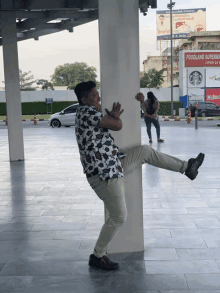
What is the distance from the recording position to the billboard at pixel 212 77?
39.4 m

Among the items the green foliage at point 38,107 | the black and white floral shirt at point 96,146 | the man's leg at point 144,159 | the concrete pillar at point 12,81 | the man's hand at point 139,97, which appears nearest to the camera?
the black and white floral shirt at point 96,146

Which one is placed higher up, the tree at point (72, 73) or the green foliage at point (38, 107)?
the tree at point (72, 73)

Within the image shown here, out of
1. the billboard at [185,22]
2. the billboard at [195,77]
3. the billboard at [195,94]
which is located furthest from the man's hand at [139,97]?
the billboard at [185,22]

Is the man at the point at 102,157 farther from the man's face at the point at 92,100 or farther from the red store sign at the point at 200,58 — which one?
the red store sign at the point at 200,58

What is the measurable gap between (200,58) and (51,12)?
30.9 meters

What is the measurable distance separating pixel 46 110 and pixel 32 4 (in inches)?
1330

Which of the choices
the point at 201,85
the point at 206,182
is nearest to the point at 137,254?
the point at 206,182

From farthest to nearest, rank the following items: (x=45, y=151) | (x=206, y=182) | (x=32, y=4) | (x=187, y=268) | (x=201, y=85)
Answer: (x=201, y=85) → (x=45, y=151) → (x=32, y=4) → (x=206, y=182) → (x=187, y=268)

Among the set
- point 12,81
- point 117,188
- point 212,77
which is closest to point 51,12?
point 12,81

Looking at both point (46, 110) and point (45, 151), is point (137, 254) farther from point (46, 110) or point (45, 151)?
point (46, 110)

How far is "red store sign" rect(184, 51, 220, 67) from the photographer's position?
3928 centimetres

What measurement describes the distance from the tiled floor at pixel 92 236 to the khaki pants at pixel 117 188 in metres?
0.37

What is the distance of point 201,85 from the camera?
39.3 m

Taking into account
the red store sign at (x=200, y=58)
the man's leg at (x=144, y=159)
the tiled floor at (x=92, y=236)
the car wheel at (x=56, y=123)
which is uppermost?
the red store sign at (x=200, y=58)
